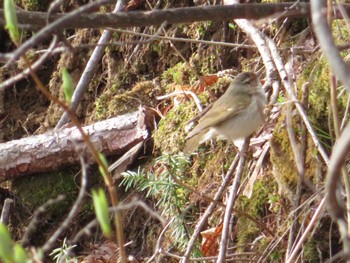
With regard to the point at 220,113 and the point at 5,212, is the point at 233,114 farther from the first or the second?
the point at 5,212

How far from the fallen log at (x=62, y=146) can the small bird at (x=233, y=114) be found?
714mm

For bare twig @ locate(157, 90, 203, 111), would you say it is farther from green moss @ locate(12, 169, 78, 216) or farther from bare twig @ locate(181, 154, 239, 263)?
bare twig @ locate(181, 154, 239, 263)

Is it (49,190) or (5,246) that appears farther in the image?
(49,190)

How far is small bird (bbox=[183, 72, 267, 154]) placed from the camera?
3.99 meters

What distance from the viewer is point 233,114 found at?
4129 mm

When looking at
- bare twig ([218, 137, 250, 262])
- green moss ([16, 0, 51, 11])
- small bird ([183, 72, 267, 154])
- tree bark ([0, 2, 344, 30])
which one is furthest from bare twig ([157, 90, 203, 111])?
tree bark ([0, 2, 344, 30])

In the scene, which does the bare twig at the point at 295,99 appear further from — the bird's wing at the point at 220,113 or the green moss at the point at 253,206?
the green moss at the point at 253,206

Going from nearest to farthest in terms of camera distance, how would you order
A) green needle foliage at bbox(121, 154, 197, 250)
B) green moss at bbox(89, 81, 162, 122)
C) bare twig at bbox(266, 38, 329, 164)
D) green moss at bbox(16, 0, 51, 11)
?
bare twig at bbox(266, 38, 329, 164), green needle foliage at bbox(121, 154, 197, 250), green moss at bbox(89, 81, 162, 122), green moss at bbox(16, 0, 51, 11)

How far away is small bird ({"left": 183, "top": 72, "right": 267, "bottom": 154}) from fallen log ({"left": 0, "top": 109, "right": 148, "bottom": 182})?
71 centimetres

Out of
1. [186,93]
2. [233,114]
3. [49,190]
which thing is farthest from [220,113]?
Result: [49,190]

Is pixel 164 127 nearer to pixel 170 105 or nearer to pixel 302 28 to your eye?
pixel 170 105

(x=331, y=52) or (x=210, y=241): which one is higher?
(x=331, y=52)

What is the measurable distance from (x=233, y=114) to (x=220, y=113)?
0.24ft

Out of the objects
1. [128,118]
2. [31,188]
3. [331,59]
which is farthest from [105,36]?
[331,59]
